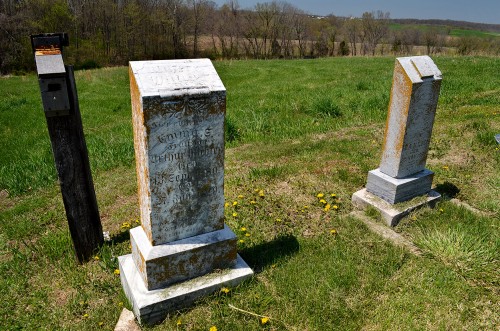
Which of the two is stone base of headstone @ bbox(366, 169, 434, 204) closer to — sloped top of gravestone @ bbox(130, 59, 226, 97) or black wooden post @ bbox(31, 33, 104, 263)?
sloped top of gravestone @ bbox(130, 59, 226, 97)

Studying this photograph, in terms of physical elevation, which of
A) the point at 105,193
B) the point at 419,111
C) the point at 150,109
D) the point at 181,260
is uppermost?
the point at 150,109

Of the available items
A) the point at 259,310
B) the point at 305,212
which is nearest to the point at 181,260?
the point at 259,310

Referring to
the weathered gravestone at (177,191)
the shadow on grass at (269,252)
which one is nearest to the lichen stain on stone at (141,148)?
the weathered gravestone at (177,191)

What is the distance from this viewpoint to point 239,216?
497 centimetres

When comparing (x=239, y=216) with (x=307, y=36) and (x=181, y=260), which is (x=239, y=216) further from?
(x=307, y=36)

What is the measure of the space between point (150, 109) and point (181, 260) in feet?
4.76

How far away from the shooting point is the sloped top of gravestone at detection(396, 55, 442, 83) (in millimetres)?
4570

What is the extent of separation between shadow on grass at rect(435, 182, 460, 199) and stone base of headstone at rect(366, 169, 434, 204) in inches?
16.7

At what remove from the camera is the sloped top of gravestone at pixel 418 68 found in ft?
15.0

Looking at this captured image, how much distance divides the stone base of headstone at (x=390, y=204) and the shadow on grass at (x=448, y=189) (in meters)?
0.31

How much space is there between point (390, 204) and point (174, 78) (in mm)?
3387

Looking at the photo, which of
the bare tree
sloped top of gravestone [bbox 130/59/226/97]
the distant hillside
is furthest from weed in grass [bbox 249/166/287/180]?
the distant hillside

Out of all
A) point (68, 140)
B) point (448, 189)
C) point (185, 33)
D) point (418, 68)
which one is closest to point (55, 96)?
point (68, 140)

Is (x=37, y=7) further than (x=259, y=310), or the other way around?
(x=37, y=7)
